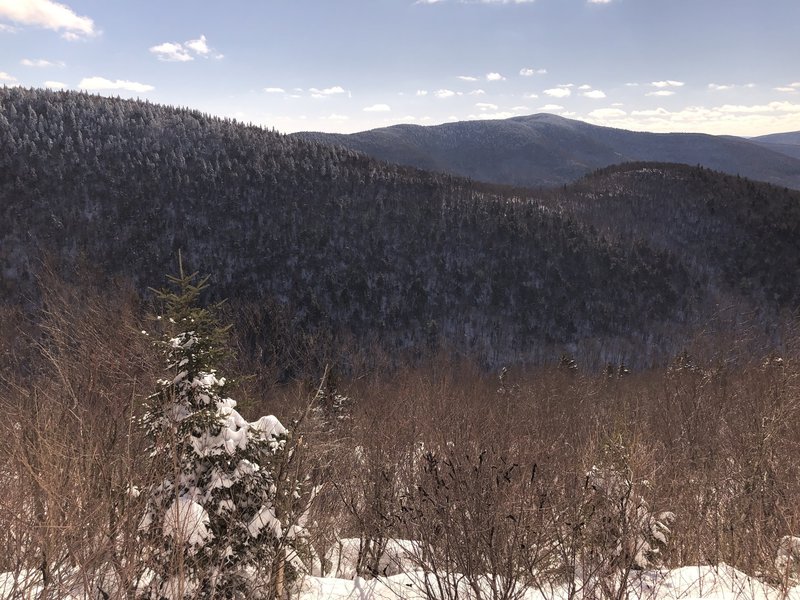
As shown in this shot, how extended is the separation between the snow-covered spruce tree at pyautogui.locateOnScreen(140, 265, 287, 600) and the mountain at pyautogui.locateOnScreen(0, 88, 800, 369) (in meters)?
64.3

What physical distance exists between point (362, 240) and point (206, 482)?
328 feet

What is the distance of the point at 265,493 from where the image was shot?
21.0 ft

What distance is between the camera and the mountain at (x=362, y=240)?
90.1 meters

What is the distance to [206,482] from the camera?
240 inches

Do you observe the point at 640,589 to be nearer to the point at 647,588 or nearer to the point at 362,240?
the point at 647,588

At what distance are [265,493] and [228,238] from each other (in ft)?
329

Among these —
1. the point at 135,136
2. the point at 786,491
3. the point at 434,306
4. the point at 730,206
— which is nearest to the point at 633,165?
the point at 730,206

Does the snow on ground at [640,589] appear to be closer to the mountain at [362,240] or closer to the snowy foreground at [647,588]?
the snowy foreground at [647,588]

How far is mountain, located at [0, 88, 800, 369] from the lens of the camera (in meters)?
90.1

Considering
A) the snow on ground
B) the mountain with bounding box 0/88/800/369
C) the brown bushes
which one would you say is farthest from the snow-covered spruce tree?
the mountain with bounding box 0/88/800/369

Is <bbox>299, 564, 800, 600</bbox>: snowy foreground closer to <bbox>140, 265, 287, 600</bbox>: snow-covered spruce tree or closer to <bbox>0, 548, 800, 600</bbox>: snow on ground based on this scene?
<bbox>0, 548, 800, 600</bbox>: snow on ground

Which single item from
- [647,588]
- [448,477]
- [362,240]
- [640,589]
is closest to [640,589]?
[640,589]

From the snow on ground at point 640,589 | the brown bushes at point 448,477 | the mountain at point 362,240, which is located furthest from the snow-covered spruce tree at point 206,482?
the mountain at point 362,240

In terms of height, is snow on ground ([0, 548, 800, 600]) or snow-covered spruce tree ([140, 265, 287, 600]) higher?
snow-covered spruce tree ([140, 265, 287, 600])
